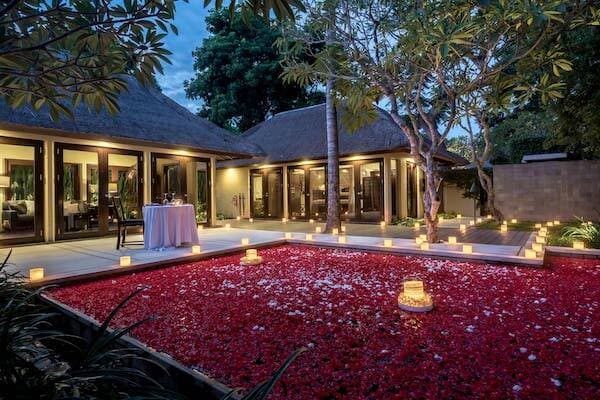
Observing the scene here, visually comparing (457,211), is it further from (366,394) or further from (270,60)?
(366,394)

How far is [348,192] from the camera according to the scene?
11430 mm

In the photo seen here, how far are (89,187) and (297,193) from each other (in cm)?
687

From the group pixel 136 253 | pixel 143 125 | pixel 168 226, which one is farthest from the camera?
pixel 143 125

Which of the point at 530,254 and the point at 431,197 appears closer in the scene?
the point at 530,254

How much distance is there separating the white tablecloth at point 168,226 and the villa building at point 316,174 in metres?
5.40

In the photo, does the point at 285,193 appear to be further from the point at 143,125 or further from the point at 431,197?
the point at 431,197

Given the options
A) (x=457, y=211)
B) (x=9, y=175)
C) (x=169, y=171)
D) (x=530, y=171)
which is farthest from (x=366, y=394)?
(x=457, y=211)

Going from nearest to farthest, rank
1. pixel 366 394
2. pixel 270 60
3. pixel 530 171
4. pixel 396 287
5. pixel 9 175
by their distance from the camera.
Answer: pixel 366 394 < pixel 396 287 < pixel 9 175 < pixel 530 171 < pixel 270 60

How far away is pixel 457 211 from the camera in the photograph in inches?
562

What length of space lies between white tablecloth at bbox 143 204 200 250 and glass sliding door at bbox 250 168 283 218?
711 cm

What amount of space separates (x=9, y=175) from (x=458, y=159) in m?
14.6

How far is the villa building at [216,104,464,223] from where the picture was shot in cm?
1079

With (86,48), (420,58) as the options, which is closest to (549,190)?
(420,58)

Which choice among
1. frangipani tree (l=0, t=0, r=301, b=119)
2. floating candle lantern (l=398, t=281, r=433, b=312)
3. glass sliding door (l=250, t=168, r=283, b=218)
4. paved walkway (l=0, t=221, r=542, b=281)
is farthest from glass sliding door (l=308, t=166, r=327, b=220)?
frangipani tree (l=0, t=0, r=301, b=119)
